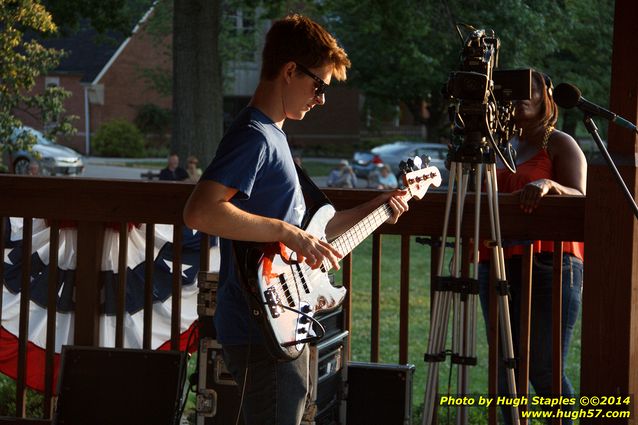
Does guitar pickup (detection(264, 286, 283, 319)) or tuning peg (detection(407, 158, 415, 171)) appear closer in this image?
guitar pickup (detection(264, 286, 283, 319))

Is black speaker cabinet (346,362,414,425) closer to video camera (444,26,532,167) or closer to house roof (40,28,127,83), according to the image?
video camera (444,26,532,167)

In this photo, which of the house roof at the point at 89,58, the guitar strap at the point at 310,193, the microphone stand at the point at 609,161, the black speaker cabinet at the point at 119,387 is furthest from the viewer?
the house roof at the point at 89,58

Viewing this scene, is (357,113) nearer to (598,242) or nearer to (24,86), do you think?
(24,86)

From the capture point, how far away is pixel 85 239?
14.9 feet

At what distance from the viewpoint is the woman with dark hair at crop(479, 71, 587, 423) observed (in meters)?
4.31

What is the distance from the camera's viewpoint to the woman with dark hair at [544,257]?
431cm

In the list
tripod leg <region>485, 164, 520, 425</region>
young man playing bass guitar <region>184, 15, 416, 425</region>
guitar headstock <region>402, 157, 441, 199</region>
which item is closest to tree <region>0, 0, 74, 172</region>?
guitar headstock <region>402, 157, 441, 199</region>

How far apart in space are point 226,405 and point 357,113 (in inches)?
→ 1477

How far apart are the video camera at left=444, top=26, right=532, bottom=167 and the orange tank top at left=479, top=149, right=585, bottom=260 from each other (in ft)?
1.91

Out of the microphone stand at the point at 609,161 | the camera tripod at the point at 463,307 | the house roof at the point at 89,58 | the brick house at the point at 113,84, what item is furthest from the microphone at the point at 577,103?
the house roof at the point at 89,58

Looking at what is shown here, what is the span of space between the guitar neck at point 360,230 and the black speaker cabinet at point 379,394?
2.28ft

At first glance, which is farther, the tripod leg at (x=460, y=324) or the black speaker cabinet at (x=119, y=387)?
the black speaker cabinet at (x=119, y=387)

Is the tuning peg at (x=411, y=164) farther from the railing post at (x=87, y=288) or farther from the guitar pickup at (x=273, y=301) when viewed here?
the railing post at (x=87, y=288)

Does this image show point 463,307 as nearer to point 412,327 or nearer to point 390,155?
point 412,327
